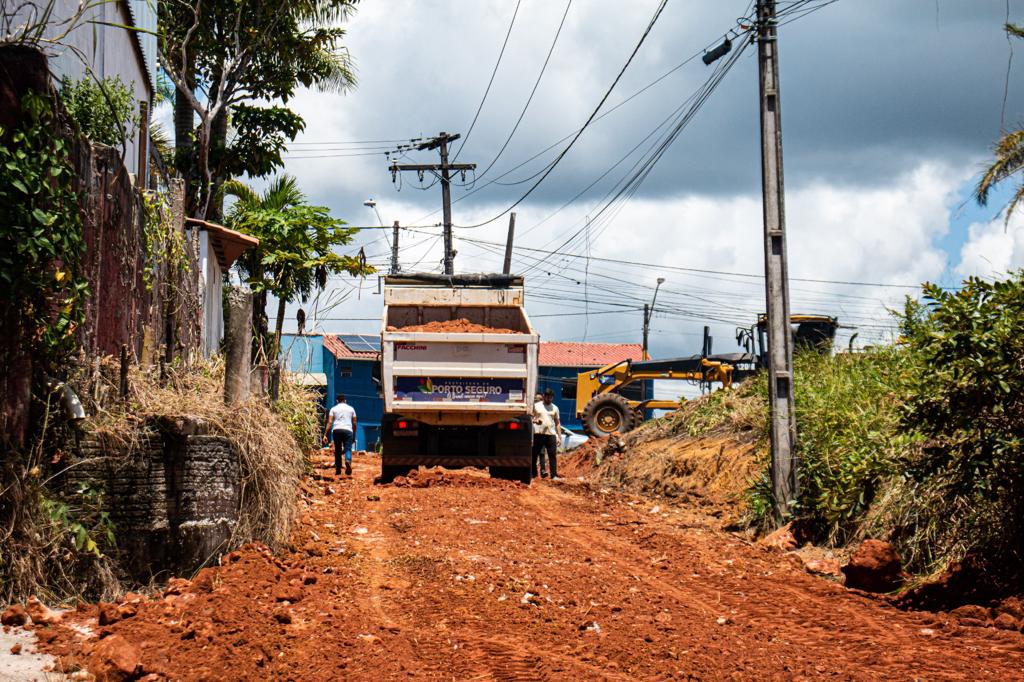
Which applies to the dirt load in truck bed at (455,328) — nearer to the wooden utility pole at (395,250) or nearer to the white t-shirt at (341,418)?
the white t-shirt at (341,418)

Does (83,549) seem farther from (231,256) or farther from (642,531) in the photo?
(231,256)

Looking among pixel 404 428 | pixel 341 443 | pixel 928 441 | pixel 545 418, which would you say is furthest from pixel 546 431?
pixel 928 441

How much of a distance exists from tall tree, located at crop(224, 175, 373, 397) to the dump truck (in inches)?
181

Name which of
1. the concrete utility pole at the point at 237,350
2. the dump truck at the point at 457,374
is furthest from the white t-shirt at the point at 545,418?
the concrete utility pole at the point at 237,350

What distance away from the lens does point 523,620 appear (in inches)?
262

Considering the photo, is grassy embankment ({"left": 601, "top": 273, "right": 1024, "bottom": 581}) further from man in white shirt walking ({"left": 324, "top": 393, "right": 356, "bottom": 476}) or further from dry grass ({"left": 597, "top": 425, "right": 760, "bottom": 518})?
man in white shirt walking ({"left": 324, "top": 393, "right": 356, "bottom": 476})

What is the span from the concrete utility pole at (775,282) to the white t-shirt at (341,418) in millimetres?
8561

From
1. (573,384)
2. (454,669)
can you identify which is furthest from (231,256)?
(573,384)

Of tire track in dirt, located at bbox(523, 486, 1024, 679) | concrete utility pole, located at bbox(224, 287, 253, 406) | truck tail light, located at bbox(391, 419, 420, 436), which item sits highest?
concrete utility pole, located at bbox(224, 287, 253, 406)

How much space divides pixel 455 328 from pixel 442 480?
2.37 meters

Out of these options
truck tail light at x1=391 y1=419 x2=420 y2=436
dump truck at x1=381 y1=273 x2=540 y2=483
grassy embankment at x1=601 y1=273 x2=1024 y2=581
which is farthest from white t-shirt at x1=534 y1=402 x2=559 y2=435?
grassy embankment at x1=601 y1=273 x2=1024 y2=581

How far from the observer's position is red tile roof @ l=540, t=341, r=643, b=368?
58469 mm

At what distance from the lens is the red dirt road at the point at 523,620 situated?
5609 millimetres

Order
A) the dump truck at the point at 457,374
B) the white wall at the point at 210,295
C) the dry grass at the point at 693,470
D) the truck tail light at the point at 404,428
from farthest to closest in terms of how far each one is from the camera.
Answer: the truck tail light at the point at 404,428
the white wall at the point at 210,295
the dump truck at the point at 457,374
the dry grass at the point at 693,470
